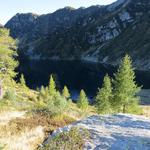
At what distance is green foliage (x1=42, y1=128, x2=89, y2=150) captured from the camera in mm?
8875

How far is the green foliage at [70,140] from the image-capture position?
8.88 m

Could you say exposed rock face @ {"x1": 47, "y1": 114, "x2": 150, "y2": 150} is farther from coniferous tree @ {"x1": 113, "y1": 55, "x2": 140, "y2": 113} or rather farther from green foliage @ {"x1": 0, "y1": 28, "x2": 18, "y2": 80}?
coniferous tree @ {"x1": 113, "y1": 55, "x2": 140, "y2": 113}

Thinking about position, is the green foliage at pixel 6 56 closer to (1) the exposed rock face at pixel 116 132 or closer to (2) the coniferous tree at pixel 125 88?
(2) the coniferous tree at pixel 125 88

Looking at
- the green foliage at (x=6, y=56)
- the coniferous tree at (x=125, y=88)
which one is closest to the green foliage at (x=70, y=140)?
the green foliage at (x=6, y=56)

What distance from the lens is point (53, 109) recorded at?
14.8 metres

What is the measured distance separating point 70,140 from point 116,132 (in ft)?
5.28

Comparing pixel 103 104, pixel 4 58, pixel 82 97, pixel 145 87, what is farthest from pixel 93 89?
pixel 4 58

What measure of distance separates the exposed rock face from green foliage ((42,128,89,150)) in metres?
0.17

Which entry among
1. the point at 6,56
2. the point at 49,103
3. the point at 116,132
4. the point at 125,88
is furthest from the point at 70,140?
the point at 125,88

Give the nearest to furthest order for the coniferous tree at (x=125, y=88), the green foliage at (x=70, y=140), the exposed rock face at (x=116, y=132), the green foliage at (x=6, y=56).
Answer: the green foliage at (x=70, y=140)
the exposed rock face at (x=116, y=132)
the green foliage at (x=6, y=56)
the coniferous tree at (x=125, y=88)

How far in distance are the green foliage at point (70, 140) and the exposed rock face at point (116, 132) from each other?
167mm

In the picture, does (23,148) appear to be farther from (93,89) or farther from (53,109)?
(93,89)

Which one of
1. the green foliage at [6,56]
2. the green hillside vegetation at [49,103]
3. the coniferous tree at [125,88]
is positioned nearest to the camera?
the green hillside vegetation at [49,103]

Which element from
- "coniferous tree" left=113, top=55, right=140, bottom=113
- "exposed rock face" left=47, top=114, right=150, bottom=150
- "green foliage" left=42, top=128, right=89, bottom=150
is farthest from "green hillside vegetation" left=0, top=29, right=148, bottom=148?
"exposed rock face" left=47, top=114, right=150, bottom=150
